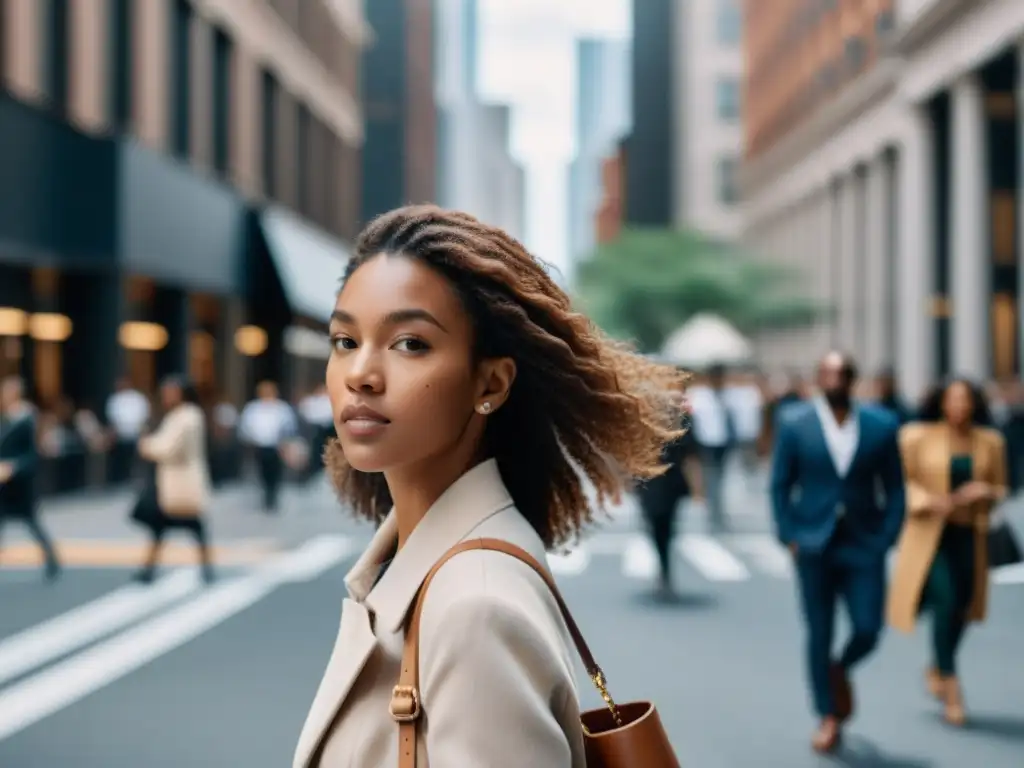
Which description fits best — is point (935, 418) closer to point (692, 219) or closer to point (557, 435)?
point (557, 435)

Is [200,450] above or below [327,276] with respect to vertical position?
below

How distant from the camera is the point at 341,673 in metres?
2.06

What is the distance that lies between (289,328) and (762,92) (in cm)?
5293

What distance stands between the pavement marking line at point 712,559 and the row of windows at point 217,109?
13014 mm

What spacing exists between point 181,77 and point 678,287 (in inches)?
1629

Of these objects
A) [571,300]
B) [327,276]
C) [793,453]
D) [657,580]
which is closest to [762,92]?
[327,276]

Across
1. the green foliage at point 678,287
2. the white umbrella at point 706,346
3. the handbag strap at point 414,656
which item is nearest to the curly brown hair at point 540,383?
the handbag strap at point 414,656

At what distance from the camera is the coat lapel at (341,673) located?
2.03 metres

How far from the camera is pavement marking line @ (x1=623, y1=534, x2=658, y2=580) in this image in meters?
14.4

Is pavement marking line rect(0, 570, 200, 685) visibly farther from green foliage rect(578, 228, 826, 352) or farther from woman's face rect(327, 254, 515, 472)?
green foliage rect(578, 228, 826, 352)

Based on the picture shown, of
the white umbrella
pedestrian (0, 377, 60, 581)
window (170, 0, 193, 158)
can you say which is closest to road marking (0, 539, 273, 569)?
pedestrian (0, 377, 60, 581)

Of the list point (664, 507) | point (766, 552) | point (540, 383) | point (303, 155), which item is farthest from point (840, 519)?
point (303, 155)

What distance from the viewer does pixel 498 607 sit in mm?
1836

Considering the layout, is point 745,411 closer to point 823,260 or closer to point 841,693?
point 841,693
